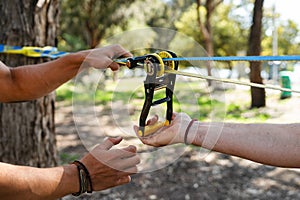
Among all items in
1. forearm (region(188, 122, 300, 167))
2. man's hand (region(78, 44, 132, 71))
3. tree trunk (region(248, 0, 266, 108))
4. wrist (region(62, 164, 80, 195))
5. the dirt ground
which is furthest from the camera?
tree trunk (region(248, 0, 266, 108))

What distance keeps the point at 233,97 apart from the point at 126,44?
7906 millimetres

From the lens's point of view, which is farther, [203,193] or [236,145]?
[203,193]

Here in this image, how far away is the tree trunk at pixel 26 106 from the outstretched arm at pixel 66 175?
1.35 metres

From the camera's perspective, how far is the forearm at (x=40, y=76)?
73.8 inches

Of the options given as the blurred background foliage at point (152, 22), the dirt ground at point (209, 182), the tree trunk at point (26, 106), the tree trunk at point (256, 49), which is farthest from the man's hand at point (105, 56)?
the blurred background foliage at point (152, 22)

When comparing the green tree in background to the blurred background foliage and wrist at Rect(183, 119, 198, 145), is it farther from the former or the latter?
wrist at Rect(183, 119, 198, 145)

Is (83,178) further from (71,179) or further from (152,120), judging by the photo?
(152,120)

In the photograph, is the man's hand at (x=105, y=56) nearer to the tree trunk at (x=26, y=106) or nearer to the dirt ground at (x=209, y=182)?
the tree trunk at (x=26, y=106)

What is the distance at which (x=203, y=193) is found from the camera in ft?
11.3

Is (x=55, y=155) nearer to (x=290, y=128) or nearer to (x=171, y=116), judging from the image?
(x=171, y=116)

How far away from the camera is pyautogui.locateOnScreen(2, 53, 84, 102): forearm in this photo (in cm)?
187

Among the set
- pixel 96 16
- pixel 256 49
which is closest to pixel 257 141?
pixel 256 49

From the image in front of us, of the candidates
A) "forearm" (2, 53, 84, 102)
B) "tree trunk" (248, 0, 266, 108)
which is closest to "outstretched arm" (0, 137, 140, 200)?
"forearm" (2, 53, 84, 102)

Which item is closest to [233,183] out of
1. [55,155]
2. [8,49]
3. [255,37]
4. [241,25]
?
[55,155]
